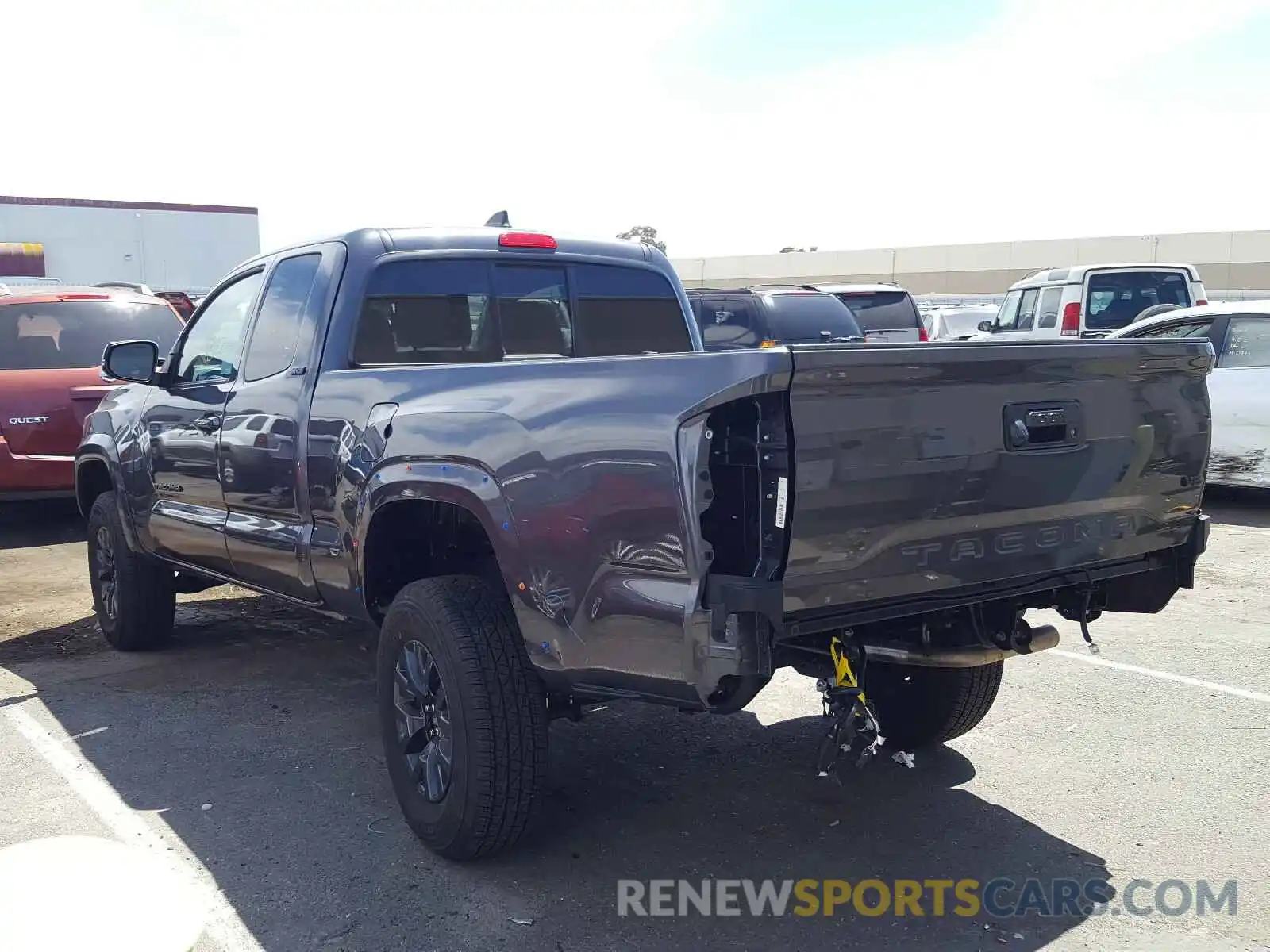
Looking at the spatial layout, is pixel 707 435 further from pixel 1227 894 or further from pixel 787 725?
pixel 787 725

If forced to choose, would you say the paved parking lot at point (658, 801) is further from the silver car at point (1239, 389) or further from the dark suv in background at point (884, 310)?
the dark suv in background at point (884, 310)

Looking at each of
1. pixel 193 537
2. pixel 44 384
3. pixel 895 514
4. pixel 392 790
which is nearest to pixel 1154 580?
pixel 895 514

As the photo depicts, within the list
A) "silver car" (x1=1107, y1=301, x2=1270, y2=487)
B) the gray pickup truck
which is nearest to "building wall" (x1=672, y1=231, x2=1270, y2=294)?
"silver car" (x1=1107, y1=301, x2=1270, y2=487)

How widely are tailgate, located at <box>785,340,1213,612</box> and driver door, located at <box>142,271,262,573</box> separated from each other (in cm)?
308

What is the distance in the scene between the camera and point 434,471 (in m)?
3.76

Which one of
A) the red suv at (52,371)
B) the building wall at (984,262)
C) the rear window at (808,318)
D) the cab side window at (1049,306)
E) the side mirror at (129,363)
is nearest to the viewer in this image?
the side mirror at (129,363)

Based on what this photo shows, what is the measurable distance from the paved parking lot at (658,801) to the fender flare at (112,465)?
692mm

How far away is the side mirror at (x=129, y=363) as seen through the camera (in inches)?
229

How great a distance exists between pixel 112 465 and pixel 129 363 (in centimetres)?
67

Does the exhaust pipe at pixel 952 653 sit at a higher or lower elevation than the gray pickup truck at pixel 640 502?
lower

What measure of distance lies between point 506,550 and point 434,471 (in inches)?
16.8

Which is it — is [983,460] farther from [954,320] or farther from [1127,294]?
[954,320]

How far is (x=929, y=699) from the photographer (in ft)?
15.2

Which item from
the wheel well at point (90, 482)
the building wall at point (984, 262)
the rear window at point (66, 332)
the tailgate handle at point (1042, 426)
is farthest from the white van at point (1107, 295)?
the building wall at point (984, 262)
